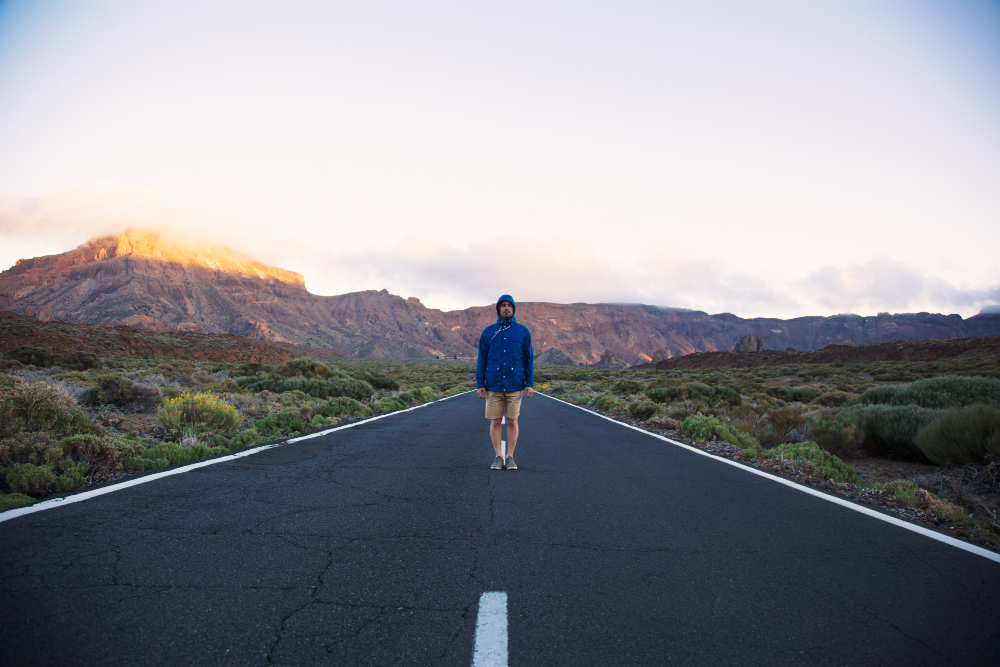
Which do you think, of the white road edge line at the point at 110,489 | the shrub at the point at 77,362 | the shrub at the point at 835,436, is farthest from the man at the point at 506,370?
the shrub at the point at 77,362

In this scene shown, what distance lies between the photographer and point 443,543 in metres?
3.83

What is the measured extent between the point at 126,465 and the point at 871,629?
7.18 m

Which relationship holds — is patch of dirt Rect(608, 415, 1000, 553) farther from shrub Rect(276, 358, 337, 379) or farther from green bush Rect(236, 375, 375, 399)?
shrub Rect(276, 358, 337, 379)

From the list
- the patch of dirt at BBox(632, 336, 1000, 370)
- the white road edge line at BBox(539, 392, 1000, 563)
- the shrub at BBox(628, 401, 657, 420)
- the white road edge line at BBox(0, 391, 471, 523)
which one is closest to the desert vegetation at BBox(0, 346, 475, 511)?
the white road edge line at BBox(0, 391, 471, 523)

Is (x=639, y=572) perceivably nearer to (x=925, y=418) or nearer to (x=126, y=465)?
(x=126, y=465)

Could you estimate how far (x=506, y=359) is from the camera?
21.9ft

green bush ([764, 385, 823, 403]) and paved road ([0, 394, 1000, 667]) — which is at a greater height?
paved road ([0, 394, 1000, 667])

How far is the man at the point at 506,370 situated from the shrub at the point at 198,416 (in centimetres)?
520

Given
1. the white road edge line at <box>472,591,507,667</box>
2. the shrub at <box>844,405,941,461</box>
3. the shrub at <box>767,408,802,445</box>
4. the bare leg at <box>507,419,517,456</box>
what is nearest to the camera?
the white road edge line at <box>472,591,507,667</box>

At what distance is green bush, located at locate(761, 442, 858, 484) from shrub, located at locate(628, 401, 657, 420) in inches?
239

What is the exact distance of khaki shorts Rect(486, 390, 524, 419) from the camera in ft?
22.0

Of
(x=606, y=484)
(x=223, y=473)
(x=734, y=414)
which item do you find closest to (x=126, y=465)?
(x=223, y=473)

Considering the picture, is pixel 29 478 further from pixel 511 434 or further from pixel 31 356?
pixel 31 356

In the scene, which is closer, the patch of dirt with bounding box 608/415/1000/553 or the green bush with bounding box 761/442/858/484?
the patch of dirt with bounding box 608/415/1000/553
